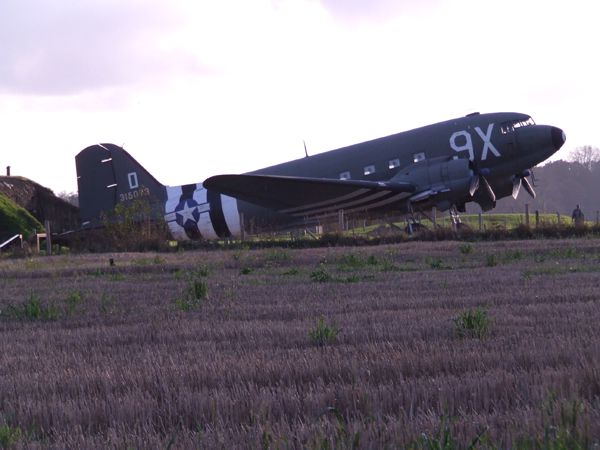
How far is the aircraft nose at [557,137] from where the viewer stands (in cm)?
3359

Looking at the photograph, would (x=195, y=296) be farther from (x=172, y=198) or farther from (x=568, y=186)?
(x=568, y=186)

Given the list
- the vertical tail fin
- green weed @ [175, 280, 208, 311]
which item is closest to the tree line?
the vertical tail fin

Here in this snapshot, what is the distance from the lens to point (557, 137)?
33.7 metres

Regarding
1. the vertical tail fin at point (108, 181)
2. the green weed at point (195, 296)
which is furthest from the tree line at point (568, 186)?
the green weed at point (195, 296)

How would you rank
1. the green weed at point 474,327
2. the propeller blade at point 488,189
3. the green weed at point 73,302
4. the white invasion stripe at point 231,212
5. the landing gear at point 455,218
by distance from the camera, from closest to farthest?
the green weed at point 474,327 < the green weed at point 73,302 < the landing gear at point 455,218 < the propeller blade at point 488,189 < the white invasion stripe at point 231,212

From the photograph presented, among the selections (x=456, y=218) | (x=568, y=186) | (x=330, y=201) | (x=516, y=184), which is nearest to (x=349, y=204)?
(x=330, y=201)

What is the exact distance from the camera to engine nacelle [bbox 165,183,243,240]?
3894 centimetres

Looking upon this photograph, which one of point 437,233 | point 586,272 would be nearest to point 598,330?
point 586,272

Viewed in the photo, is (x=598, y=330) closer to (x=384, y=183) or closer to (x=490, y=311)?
(x=490, y=311)

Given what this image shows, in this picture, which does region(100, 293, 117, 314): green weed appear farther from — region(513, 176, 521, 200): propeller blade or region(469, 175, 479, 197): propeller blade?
region(513, 176, 521, 200): propeller blade

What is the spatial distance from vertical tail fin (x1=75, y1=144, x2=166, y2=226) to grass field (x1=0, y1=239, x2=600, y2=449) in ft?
92.3

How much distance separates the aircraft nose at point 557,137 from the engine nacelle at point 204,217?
13.5 metres

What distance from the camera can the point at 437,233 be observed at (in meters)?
28.0

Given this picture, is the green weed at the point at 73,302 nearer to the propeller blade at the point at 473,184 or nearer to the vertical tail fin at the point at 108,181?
the propeller blade at the point at 473,184
